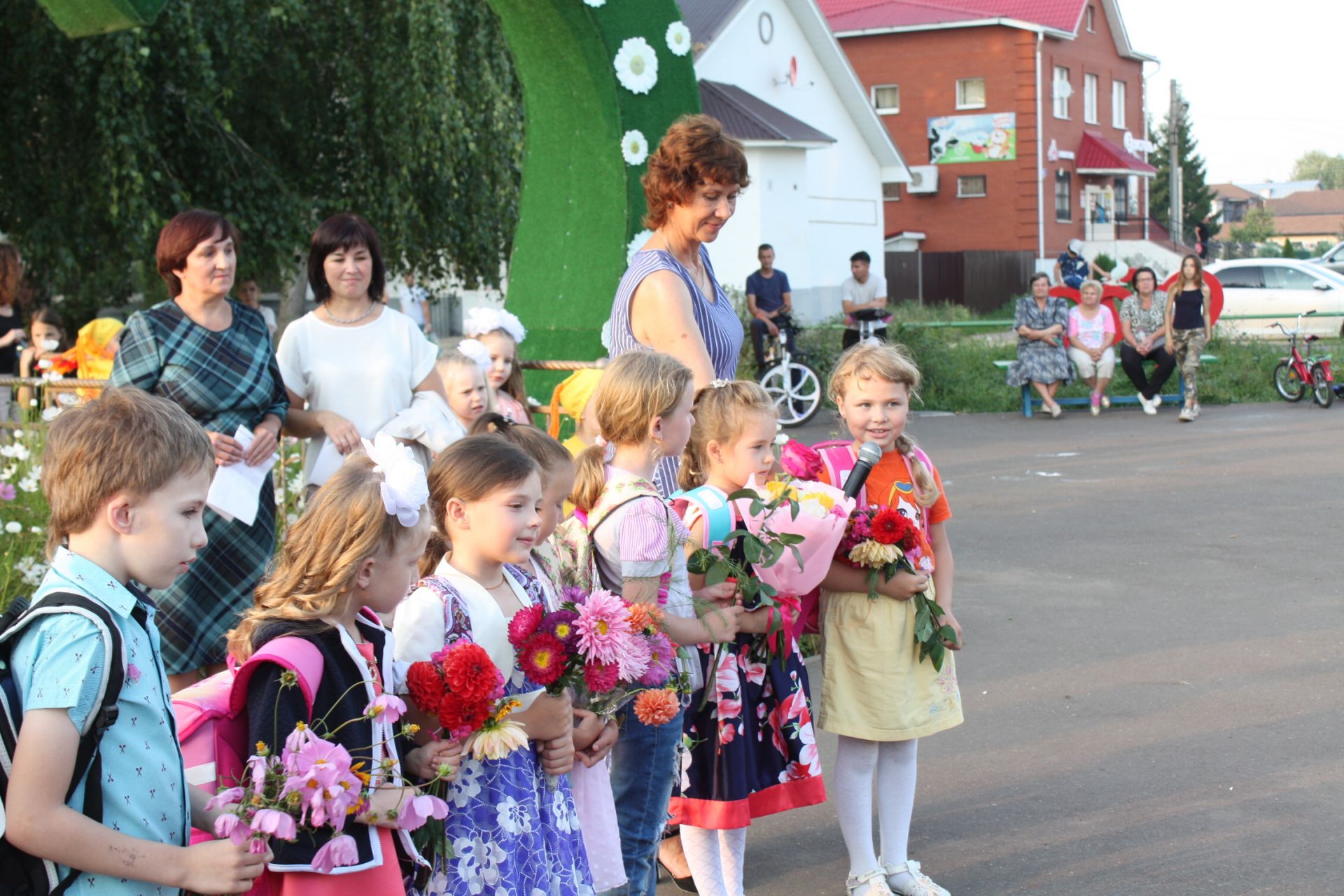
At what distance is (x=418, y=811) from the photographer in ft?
7.91

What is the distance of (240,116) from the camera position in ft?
50.5

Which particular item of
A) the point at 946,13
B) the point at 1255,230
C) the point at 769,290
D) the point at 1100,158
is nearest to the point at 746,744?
the point at 769,290

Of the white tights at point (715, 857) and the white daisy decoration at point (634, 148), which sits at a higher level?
the white daisy decoration at point (634, 148)

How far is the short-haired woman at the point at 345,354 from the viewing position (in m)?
4.88

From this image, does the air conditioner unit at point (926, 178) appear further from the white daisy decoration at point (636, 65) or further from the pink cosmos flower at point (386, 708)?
the pink cosmos flower at point (386, 708)

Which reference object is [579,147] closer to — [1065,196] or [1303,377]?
[1303,377]

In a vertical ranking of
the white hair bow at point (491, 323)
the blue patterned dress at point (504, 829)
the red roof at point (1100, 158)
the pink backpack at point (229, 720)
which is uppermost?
the red roof at point (1100, 158)

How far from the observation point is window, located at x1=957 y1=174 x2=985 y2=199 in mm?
43438

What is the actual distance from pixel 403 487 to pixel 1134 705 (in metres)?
4.19

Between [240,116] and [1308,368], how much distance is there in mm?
12819

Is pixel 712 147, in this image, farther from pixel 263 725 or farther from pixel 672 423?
pixel 263 725

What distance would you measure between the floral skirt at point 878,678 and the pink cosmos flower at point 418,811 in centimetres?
175

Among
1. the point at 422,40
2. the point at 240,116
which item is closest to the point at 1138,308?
the point at 422,40

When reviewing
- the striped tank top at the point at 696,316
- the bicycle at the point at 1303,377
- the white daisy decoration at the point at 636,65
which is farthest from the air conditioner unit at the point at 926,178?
the striped tank top at the point at 696,316
